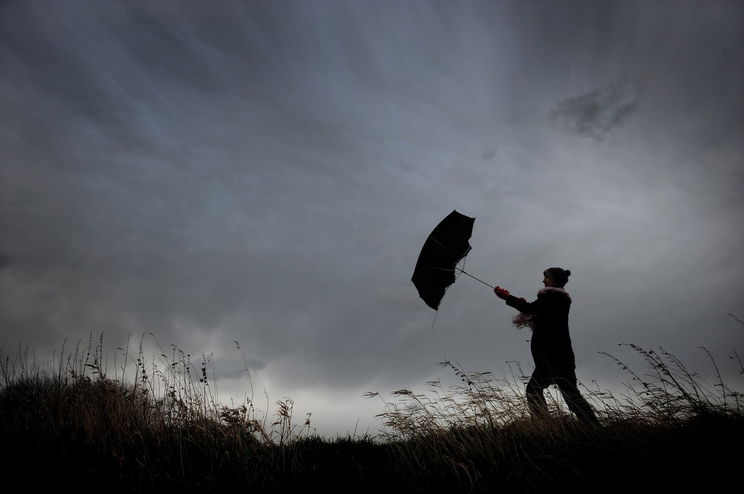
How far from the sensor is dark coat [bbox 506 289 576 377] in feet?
17.7

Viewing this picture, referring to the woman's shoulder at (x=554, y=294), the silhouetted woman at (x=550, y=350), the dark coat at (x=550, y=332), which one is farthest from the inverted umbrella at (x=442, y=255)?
the woman's shoulder at (x=554, y=294)

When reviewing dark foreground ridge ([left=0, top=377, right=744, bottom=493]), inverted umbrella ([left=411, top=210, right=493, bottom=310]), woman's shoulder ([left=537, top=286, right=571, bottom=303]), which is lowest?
dark foreground ridge ([left=0, top=377, right=744, bottom=493])

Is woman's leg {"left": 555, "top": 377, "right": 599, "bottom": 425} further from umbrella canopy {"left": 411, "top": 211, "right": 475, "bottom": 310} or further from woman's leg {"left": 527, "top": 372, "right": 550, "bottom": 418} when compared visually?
umbrella canopy {"left": 411, "top": 211, "right": 475, "bottom": 310}

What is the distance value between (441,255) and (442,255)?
0.02 m

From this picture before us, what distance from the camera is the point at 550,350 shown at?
216 inches

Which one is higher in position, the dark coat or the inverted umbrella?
the inverted umbrella

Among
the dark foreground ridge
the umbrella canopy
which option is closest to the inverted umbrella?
the umbrella canopy

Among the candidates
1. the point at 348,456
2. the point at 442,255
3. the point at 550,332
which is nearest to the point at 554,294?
the point at 550,332

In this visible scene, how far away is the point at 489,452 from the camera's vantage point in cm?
475

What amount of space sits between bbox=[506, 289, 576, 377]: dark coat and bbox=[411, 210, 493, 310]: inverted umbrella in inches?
39.1

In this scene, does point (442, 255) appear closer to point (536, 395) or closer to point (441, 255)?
point (441, 255)

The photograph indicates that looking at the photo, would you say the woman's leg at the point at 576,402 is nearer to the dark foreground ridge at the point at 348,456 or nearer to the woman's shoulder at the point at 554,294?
the dark foreground ridge at the point at 348,456

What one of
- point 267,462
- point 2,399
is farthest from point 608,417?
point 2,399

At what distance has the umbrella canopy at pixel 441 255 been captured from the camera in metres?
6.30
